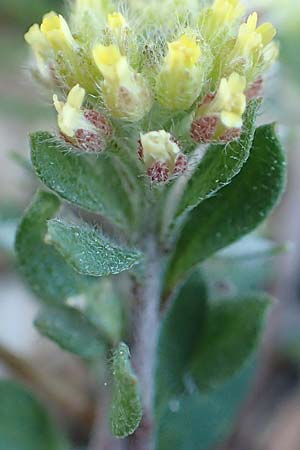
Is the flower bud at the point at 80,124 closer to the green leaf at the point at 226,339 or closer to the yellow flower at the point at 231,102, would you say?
the yellow flower at the point at 231,102

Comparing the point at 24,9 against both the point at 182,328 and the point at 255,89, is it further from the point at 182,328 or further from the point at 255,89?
the point at 255,89

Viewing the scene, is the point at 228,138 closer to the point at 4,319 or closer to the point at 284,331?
the point at 284,331

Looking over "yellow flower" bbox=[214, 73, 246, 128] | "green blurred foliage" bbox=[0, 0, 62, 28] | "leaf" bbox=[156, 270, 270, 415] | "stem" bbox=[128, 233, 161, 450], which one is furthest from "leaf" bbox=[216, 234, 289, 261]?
"green blurred foliage" bbox=[0, 0, 62, 28]

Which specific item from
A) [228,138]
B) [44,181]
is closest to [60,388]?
[44,181]

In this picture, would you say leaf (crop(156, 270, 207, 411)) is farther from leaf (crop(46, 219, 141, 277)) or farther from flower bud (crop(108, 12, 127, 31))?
flower bud (crop(108, 12, 127, 31))

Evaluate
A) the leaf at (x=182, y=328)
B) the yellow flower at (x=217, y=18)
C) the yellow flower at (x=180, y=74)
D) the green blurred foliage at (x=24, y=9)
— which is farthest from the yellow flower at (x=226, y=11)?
the green blurred foliage at (x=24, y=9)

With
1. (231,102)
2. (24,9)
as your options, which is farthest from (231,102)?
(24,9)
